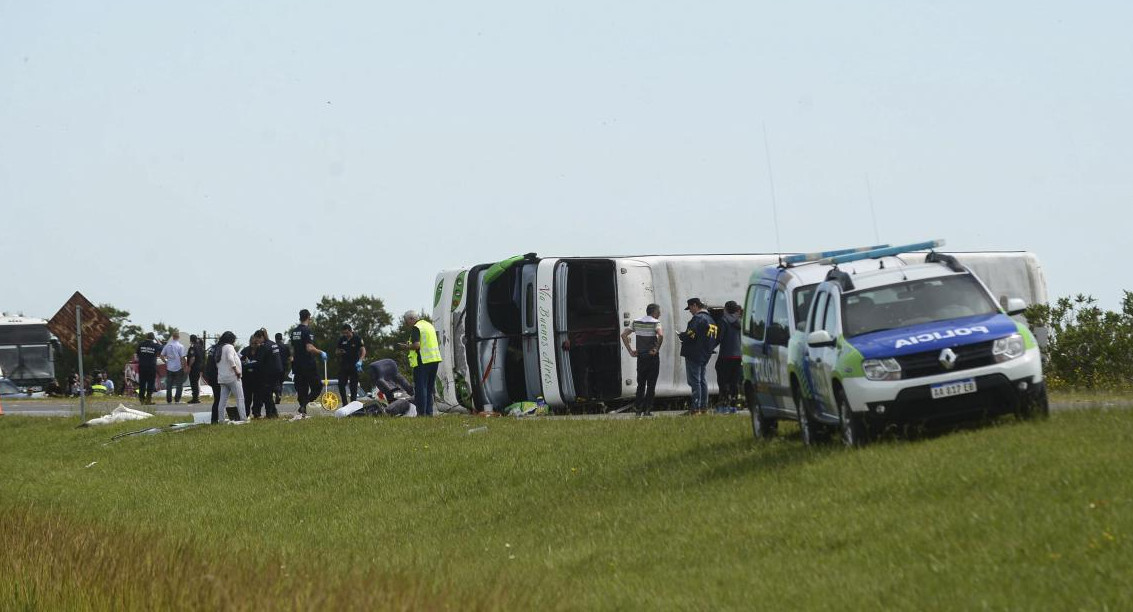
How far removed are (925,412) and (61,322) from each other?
63.7 ft

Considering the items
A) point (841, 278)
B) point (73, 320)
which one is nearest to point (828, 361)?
point (841, 278)

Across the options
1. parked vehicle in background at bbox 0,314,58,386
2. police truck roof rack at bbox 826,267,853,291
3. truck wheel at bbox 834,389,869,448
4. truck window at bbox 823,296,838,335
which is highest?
parked vehicle in background at bbox 0,314,58,386

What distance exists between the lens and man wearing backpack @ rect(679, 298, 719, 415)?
22938 mm

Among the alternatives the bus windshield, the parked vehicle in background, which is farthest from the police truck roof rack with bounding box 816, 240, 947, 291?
the parked vehicle in background

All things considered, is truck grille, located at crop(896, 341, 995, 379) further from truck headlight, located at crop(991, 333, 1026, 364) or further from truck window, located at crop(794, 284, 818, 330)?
truck window, located at crop(794, 284, 818, 330)

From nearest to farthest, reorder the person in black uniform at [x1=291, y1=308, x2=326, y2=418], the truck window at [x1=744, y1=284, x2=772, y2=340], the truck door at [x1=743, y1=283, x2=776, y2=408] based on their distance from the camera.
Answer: the truck door at [x1=743, y1=283, x2=776, y2=408] → the truck window at [x1=744, y1=284, x2=772, y2=340] → the person in black uniform at [x1=291, y1=308, x2=326, y2=418]

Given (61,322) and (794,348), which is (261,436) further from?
(794,348)

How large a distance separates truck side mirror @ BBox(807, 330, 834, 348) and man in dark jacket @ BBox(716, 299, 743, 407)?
9337 millimetres

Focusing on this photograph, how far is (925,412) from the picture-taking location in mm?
13633

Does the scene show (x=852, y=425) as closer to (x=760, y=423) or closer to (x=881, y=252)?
(x=881, y=252)

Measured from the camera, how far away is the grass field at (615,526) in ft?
29.2

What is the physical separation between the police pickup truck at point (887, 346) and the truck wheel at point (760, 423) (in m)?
0.22

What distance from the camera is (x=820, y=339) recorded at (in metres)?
14.3

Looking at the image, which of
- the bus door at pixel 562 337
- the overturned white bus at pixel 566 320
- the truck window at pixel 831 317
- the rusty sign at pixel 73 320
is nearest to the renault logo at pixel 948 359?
the truck window at pixel 831 317
